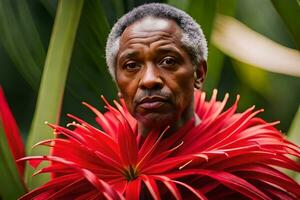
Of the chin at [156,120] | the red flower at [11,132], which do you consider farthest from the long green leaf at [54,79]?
the chin at [156,120]

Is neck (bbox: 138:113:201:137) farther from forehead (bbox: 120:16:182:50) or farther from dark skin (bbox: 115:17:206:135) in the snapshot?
forehead (bbox: 120:16:182:50)

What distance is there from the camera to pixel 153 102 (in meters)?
0.75

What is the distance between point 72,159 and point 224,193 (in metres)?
0.19

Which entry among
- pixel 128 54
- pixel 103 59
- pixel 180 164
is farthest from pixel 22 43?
pixel 180 164

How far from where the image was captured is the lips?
0.75 meters

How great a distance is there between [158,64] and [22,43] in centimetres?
33

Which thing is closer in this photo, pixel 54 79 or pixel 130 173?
pixel 130 173

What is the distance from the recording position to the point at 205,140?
757mm

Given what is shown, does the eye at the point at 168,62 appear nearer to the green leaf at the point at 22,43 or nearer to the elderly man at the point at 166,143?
the elderly man at the point at 166,143

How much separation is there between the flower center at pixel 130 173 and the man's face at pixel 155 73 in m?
0.07

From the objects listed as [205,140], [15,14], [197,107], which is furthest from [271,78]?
[15,14]

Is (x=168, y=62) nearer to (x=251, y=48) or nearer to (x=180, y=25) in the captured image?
(x=180, y=25)

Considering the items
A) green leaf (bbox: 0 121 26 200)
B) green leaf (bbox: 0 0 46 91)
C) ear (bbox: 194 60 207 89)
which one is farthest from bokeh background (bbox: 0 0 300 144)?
green leaf (bbox: 0 121 26 200)

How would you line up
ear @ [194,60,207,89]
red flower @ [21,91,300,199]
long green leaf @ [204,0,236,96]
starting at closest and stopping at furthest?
1. red flower @ [21,91,300,199]
2. ear @ [194,60,207,89]
3. long green leaf @ [204,0,236,96]
